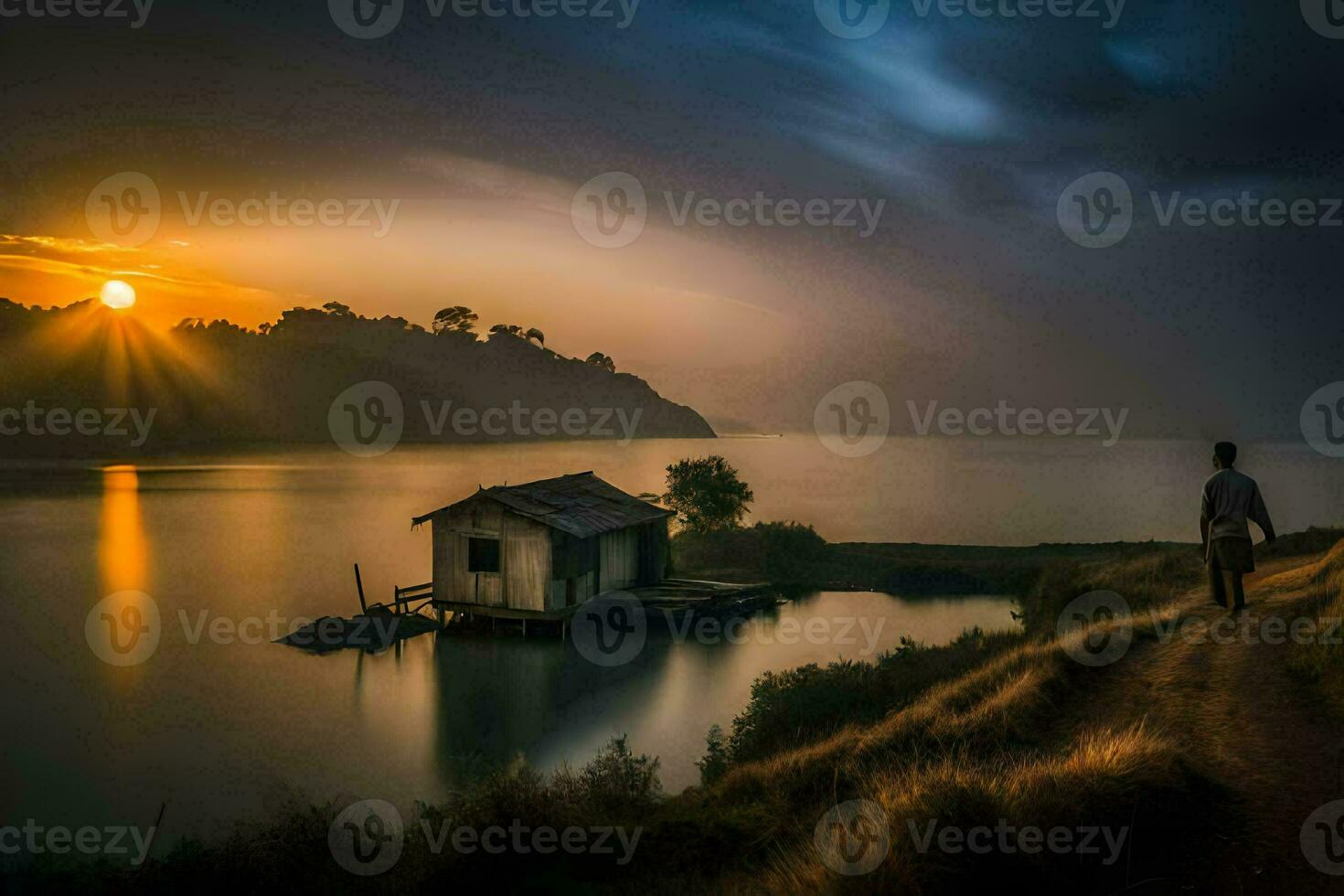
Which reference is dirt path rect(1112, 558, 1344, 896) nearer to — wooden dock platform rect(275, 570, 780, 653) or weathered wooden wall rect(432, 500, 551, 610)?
weathered wooden wall rect(432, 500, 551, 610)

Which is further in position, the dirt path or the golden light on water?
the golden light on water

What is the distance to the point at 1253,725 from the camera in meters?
9.07

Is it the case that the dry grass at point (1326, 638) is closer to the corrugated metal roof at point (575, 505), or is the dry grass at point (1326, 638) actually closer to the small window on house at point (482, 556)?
the corrugated metal roof at point (575, 505)

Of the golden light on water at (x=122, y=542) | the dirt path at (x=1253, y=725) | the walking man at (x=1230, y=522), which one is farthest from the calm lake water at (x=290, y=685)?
the walking man at (x=1230, y=522)

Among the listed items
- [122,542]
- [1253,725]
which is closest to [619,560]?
[1253,725]

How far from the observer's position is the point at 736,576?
143 feet

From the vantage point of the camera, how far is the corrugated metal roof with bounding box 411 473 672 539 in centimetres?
3023

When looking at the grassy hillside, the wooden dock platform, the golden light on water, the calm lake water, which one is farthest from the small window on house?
the golden light on water

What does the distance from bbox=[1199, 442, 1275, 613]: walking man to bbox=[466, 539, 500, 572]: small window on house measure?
23.5m

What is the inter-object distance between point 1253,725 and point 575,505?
25912mm

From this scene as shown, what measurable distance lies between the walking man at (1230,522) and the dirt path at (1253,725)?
0.76 meters

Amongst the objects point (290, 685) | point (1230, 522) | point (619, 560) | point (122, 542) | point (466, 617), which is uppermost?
point (1230, 522)

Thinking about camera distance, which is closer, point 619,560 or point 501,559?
point 501,559

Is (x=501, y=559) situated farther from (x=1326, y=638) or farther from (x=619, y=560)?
(x=1326, y=638)
